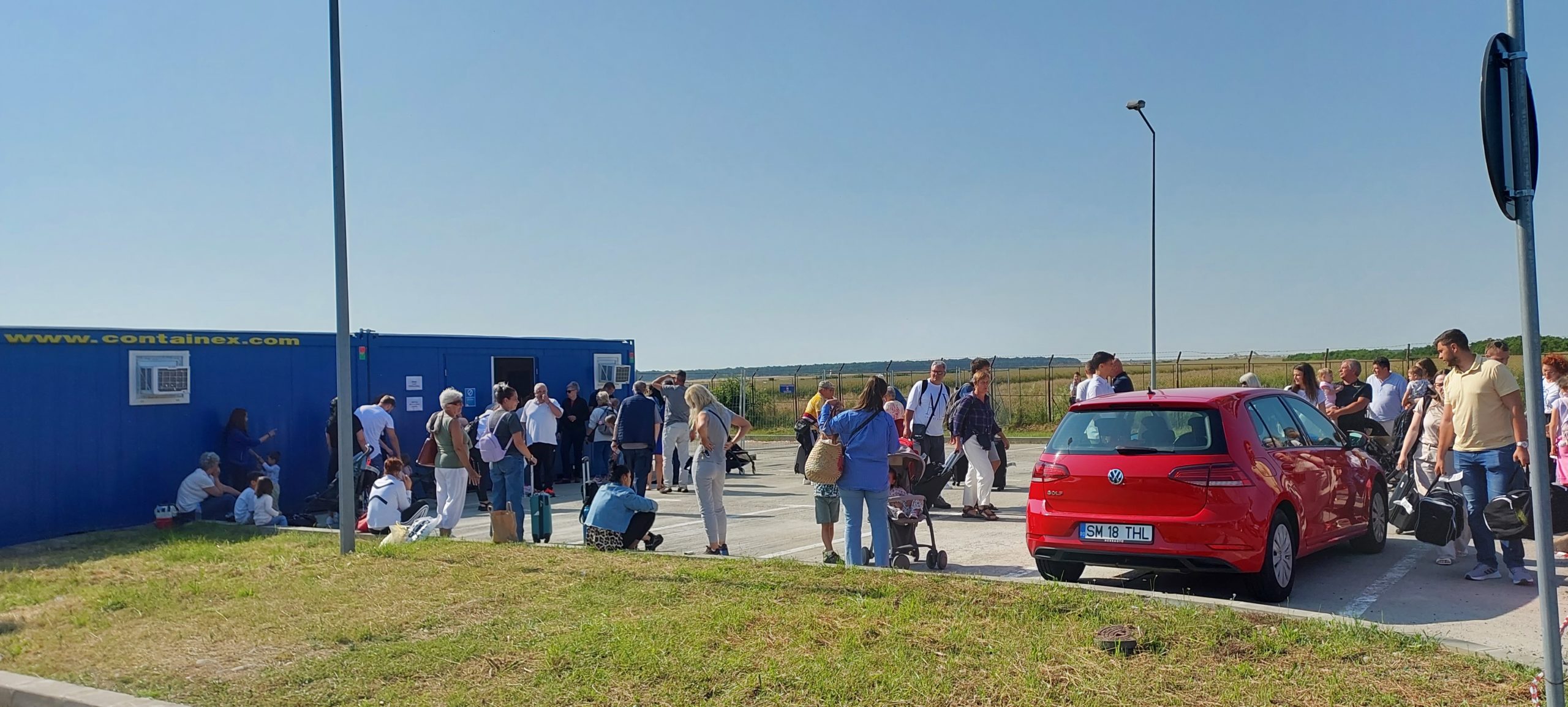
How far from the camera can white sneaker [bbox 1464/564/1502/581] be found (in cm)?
812

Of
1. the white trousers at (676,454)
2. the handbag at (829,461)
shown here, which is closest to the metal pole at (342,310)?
the handbag at (829,461)

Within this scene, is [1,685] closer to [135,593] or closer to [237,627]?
[237,627]

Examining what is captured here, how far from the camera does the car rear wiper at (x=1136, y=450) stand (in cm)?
775

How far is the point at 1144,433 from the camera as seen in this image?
7.89 metres

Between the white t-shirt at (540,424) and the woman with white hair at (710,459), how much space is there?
13.5 ft

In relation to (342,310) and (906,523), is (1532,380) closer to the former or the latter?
(906,523)

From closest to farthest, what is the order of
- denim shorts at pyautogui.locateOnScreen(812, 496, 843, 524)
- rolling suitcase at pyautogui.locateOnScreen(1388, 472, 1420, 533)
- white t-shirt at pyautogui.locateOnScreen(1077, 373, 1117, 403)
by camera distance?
rolling suitcase at pyautogui.locateOnScreen(1388, 472, 1420, 533) < denim shorts at pyautogui.locateOnScreen(812, 496, 843, 524) < white t-shirt at pyautogui.locateOnScreen(1077, 373, 1117, 403)

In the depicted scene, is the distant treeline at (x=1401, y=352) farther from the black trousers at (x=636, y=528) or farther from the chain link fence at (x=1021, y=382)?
the black trousers at (x=636, y=528)

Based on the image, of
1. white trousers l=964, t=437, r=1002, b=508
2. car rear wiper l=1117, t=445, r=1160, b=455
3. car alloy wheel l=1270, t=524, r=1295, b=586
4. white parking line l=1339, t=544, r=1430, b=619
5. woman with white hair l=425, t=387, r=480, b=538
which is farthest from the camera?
white trousers l=964, t=437, r=1002, b=508

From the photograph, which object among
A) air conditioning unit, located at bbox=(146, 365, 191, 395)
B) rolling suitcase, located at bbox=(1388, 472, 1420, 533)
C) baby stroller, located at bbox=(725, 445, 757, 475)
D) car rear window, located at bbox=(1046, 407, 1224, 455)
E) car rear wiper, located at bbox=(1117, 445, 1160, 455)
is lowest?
baby stroller, located at bbox=(725, 445, 757, 475)

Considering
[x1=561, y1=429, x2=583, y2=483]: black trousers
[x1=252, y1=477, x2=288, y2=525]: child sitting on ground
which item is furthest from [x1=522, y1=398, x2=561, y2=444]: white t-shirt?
[x1=561, y1=429, x2=583, y2=483]: black trousers

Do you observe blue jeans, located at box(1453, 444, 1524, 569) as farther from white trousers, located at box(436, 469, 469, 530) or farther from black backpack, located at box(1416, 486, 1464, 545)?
white trousers, located at box(436, 469, 469, 530)

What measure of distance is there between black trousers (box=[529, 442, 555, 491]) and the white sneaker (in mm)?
9525

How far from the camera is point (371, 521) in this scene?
38.1 feet
